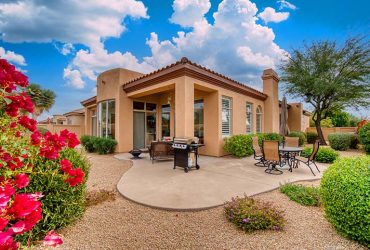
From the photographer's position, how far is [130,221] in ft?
10.9

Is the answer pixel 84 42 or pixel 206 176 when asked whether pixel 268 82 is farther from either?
pixel 84 42

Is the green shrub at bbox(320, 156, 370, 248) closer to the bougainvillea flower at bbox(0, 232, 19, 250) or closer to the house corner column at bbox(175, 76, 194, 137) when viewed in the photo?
the bougainvillea flower at bbox(0, 232, 19, 250)

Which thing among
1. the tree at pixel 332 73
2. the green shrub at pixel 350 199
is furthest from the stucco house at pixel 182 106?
the green shrub at pixel 350 199

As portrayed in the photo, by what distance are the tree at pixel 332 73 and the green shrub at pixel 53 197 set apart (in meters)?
17.3

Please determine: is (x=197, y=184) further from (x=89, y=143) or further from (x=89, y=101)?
(x=89, y=101)

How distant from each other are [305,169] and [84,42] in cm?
978

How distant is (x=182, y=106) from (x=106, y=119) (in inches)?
250

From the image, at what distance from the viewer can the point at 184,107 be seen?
7.71 metres

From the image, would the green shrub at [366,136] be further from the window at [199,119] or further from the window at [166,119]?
the window at [166,119]

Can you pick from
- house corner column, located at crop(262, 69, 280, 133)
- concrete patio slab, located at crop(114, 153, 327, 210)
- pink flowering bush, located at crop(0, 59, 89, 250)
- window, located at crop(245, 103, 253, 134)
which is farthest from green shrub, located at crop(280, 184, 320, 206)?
house corner column, located at crop(262, 69, 280, 133)

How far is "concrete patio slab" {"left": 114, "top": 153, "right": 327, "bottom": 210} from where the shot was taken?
4.09m

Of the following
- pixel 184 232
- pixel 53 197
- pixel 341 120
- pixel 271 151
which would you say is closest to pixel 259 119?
pixel 271 151

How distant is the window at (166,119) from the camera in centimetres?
Result: 1223

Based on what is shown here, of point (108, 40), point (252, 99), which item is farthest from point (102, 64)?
point (252, 99)
